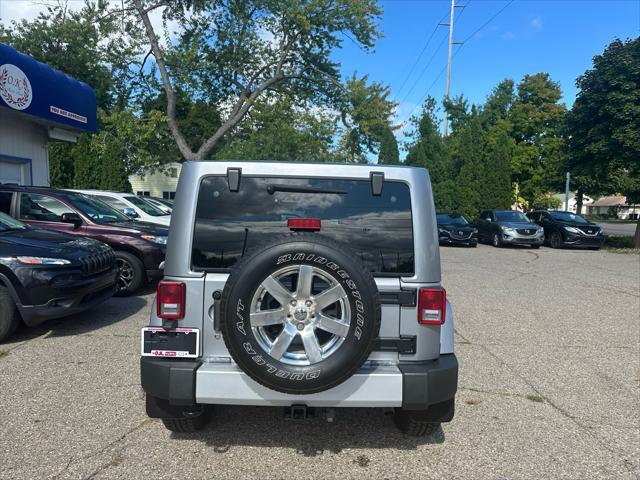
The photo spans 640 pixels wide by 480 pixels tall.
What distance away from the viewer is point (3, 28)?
31.2 m

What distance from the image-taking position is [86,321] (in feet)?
19.9

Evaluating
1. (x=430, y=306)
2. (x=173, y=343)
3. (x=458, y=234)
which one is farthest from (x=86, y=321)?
(x=458, y=234)

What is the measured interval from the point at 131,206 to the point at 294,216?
910 centimetres

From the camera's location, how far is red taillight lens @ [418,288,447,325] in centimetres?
278

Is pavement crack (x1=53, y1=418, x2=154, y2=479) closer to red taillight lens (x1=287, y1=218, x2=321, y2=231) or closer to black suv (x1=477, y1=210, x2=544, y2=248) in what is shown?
red taillight lens (x1=287, y1=218, x2=321, y2=231)

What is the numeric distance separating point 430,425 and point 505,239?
1612cm

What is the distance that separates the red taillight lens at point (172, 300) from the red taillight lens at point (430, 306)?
142 centimetres

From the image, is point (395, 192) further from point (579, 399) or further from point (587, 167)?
point (587, 167)

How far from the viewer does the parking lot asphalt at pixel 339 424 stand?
9.37ft

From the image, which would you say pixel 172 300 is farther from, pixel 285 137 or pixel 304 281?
pixel 285 137

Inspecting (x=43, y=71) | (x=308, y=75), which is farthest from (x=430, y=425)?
(x=308, y=75)

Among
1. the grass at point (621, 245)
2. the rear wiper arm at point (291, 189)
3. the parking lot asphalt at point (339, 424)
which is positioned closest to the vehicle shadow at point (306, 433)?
the parking lot asphalt at point (339, 424)

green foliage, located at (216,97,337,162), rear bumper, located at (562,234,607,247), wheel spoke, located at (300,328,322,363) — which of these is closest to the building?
wheel spoke, located at (300,328,322,363)

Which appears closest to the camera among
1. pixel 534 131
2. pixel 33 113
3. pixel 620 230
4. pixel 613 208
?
pixel 33 113
